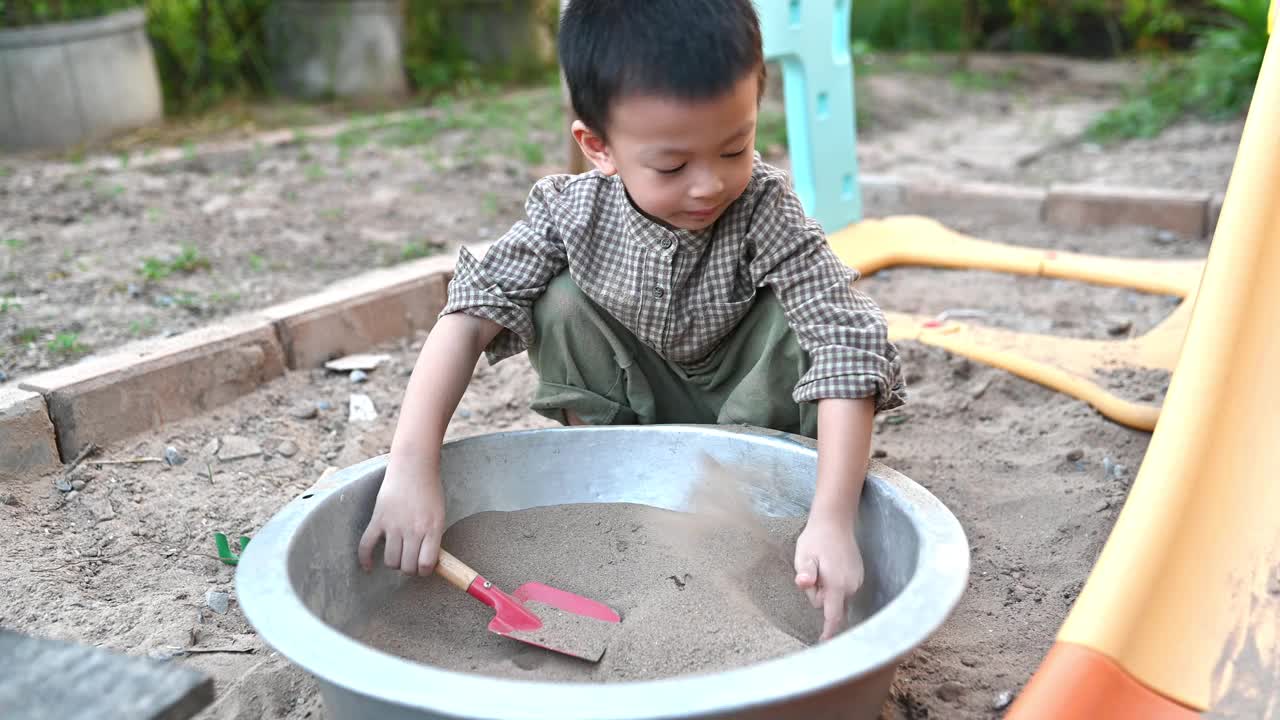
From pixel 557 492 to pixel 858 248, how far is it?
1715 millimetres

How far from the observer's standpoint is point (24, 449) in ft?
5.79

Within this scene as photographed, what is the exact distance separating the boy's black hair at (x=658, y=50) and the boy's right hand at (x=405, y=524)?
1.57 feet

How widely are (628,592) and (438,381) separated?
356 mm

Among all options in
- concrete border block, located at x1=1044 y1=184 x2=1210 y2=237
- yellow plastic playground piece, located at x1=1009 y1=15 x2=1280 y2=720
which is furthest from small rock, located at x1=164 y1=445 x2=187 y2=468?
concrete border block, located at x1=1044 y1=184 x2=1210 y2=237

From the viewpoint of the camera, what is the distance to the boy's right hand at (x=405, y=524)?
136 centimetres

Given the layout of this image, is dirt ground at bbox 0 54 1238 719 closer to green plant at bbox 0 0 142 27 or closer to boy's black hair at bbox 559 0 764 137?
boy's black hair at bbox 559 0 764 137

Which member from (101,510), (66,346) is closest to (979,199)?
(66,346)

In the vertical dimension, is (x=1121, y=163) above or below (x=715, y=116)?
below

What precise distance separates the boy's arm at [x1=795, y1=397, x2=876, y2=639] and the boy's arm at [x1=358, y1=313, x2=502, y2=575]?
Result: 44 cm

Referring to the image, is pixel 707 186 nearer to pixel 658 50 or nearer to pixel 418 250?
pixel 658 50

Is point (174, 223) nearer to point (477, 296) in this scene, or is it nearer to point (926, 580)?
point (477, 296)

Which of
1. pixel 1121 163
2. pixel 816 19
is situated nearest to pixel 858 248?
pixel 816 19

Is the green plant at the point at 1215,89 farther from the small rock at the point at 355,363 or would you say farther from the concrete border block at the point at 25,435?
the concrete border block at the point at 25,435

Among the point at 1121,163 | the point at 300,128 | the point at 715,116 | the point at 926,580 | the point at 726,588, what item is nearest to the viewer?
the point at 926,580
